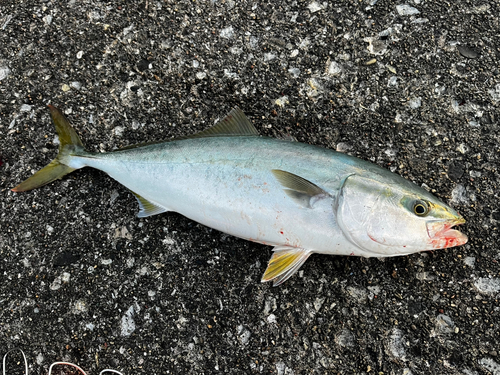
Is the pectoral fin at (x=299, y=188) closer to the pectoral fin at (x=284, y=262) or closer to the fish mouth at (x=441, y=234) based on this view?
the pectoral fin at (x=284, y=262)

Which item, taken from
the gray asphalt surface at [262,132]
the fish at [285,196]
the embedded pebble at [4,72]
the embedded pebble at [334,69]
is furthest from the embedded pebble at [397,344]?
the embedded pebble at [4,72]

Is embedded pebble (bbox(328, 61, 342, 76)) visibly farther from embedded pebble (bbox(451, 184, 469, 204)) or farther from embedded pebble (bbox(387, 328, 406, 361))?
embedded pebble (bbox(387, 328, 406, 361))

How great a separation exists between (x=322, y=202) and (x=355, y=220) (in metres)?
0.21

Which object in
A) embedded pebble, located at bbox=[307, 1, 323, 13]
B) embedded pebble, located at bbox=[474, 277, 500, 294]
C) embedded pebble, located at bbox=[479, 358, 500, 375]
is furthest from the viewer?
embedded pebble, located at bbox=[307, 1, 323, 13]

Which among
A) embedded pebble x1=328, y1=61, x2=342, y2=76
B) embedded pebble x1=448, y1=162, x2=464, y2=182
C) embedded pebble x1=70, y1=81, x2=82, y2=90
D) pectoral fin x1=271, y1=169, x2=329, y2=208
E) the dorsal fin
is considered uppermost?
embedded pebble x1=70, y1=81, x2=82, y2=90

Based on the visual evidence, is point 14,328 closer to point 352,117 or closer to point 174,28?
point 174,28

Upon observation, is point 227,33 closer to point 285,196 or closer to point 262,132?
point 262,132

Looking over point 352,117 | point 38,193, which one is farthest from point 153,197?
point 352,117

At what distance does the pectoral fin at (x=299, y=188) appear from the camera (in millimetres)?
2188

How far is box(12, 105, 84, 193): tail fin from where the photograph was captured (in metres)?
2.77

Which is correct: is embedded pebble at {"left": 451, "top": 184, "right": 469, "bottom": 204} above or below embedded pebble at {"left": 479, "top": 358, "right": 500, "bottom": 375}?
above

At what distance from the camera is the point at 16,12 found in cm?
323

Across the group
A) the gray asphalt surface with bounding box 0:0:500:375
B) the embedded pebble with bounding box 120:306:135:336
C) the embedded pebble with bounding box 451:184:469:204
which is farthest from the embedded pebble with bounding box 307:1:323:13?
the embedded pebble with bounding box 120:306:135:336

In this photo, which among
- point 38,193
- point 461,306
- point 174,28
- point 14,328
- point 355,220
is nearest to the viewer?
point 355,220
